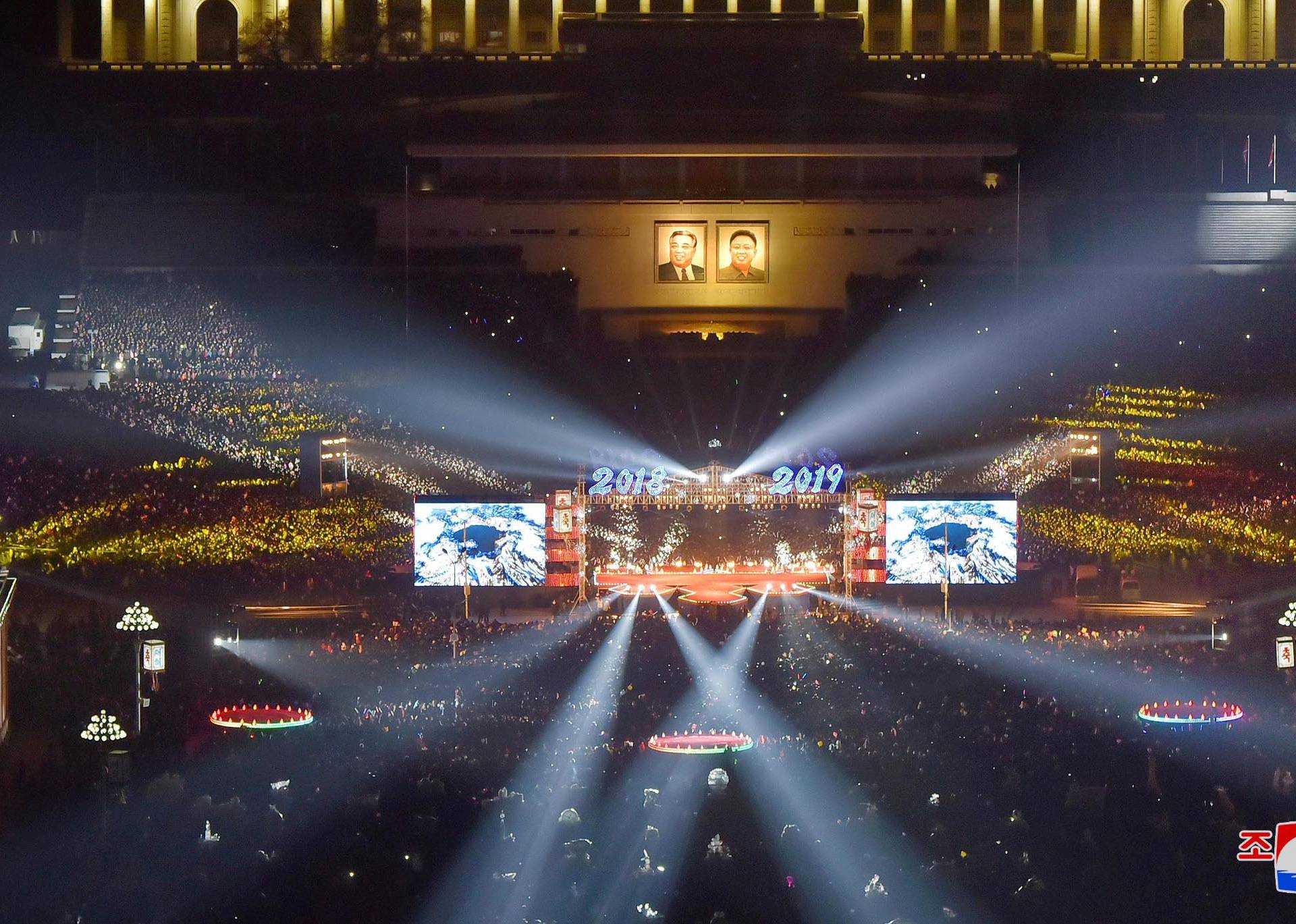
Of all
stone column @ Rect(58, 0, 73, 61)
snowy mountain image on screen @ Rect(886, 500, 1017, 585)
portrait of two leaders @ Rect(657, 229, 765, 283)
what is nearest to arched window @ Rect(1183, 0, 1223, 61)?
portrait of two leaders @ Rect(657, 229, 765, 283)

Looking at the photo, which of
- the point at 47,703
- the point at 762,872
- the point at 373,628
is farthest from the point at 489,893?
the point at 373,628

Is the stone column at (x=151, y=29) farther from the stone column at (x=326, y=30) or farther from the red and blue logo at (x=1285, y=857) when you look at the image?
the red and blue logo at (x=1285, y=857)

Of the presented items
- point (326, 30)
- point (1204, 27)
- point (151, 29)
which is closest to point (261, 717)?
point (326, 30)

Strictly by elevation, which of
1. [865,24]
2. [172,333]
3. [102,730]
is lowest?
[102,730]

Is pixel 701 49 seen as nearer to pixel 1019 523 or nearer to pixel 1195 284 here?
pixel 1195 284

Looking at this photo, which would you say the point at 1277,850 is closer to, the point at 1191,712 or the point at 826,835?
the point at 826,835

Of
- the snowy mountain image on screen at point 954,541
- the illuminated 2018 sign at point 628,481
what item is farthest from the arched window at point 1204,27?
the illuminated 2018 sign at point 628,481

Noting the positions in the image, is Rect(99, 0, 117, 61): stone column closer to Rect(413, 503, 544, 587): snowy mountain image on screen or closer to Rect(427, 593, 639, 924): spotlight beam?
Rect(413, 503, 544, 587): snowy mountain image on screen
